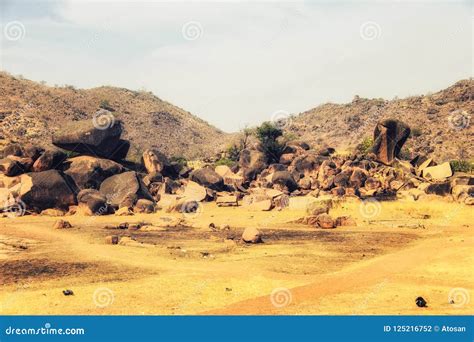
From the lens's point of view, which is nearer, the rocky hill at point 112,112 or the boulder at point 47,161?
the boulder at point 47,161

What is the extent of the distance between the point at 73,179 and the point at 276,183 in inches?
502

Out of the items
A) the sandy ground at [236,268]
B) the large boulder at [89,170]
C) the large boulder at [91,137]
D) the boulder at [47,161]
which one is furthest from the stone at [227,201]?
the boulder at [47,161]

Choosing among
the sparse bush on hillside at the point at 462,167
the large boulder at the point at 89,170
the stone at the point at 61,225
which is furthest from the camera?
the sparse bush on hillside at the point at 462,167

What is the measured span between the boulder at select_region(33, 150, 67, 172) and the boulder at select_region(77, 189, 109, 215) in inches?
151

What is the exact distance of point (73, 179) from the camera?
3108cm

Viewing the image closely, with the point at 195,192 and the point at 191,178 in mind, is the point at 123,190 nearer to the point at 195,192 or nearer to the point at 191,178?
the point at 195,192

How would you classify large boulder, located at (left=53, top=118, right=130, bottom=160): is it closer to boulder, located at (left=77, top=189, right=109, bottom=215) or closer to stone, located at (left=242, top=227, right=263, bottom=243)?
boulder, located at (left=77, top=189, right=109, bottom=215)

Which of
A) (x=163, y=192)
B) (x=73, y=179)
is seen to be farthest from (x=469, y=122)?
(x=73, y=179)

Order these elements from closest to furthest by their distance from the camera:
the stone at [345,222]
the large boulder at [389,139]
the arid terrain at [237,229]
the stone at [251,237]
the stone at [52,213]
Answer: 1. the arid terrain at [237,229]
2. the stone at [251,237]
3. the stone at [345,222]
4. the stone at [52,213]
5. the large boulder at [389,139]

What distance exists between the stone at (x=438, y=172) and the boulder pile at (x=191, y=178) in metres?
0.07

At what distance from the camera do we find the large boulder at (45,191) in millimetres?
26922

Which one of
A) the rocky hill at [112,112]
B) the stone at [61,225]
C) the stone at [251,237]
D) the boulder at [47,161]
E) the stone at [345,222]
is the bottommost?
the stone at [345,222]

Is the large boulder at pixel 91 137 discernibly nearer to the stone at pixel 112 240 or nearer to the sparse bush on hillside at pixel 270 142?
the sparse bush on hillside at pixel 270 142

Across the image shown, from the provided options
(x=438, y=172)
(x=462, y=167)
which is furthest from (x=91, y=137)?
(x=462, y=167)
